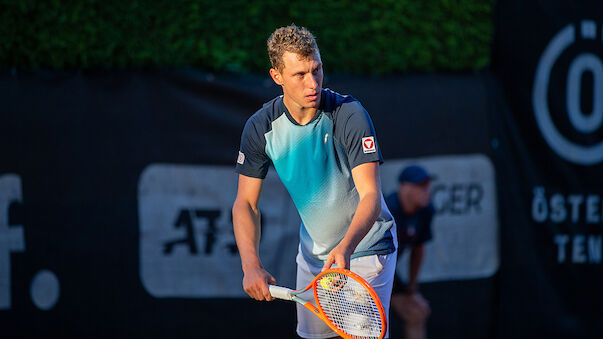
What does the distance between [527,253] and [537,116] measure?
3.92 ft

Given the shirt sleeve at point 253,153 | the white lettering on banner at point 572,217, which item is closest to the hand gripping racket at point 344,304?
the shirt sleeve at point 253,153

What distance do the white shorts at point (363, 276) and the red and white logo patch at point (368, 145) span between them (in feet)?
1.90

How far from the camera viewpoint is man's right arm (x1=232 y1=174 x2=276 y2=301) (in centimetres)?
295

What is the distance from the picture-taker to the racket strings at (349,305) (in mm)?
2882

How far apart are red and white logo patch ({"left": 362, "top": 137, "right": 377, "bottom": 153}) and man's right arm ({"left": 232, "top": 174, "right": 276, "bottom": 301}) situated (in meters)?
0.59

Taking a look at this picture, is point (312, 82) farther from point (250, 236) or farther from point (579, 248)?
point (579, 248)

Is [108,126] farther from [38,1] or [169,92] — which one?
[38,1]

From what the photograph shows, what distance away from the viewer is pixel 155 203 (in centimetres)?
532

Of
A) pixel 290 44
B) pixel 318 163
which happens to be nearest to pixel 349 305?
pixel 318 163

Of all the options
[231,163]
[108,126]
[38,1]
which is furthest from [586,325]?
[38,1]

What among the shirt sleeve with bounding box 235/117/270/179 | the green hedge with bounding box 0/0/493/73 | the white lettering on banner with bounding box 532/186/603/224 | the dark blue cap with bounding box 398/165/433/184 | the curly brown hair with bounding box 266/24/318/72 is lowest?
the white lettering on banner with bounding box 532/186/603/224

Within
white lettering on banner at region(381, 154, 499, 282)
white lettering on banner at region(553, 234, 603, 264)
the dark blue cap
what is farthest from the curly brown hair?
white lettering on banner at region(553, 234, 603, 264)

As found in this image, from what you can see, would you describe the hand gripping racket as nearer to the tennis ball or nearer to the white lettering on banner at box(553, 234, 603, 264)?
the tennis ball

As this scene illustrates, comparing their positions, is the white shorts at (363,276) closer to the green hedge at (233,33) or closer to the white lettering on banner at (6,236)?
the green hedge at (233,33)
